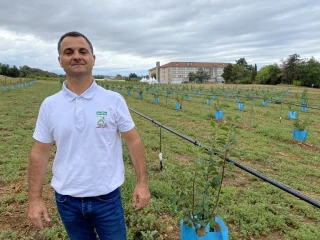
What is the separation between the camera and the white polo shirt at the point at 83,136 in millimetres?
1244

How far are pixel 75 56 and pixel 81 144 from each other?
48 cm

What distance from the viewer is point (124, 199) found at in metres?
2.69

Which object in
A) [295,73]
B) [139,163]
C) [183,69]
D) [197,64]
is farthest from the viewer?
[197,64]

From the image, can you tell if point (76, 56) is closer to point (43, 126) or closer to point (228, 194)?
point (43, 126)

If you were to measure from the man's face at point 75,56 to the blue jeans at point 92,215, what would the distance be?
71cm

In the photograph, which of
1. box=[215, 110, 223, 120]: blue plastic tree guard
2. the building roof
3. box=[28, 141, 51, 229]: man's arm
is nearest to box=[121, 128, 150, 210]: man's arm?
box=[28, 141, 51, 229]: man's arm

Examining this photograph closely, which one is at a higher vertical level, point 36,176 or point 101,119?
point 101,119

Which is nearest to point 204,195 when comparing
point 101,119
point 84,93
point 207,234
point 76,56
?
point 207,234

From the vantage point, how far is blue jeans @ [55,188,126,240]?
1.29m

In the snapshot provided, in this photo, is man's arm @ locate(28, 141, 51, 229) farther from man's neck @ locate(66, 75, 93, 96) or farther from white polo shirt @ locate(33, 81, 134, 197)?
man's neck @ locate(66, 75, 93, 96)

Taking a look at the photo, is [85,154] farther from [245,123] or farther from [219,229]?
[245,123]

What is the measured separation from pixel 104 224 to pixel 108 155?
0.41 metres

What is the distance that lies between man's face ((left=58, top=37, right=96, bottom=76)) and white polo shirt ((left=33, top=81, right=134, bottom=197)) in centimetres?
11

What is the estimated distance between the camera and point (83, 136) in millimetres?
1245
